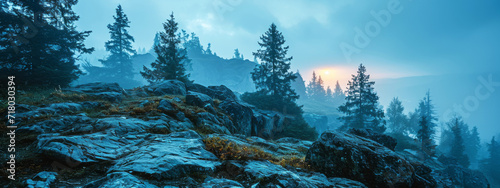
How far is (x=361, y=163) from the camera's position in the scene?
6602 millimetres

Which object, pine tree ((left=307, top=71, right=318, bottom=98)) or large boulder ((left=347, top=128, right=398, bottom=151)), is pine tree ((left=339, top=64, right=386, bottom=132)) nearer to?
large boulder ((left=347, top=128, right=398, bottom=151))

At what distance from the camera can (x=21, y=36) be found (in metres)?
15.7

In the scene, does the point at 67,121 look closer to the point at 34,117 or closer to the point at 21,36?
the point at 34,117

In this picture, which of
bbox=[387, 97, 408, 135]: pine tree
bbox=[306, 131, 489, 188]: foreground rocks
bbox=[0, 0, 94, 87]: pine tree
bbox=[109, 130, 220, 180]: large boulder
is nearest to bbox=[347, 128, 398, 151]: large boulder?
bbox=[306, 131, 489, 188]: foreground rocks

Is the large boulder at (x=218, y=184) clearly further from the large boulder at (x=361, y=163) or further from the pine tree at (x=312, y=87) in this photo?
the pine tree at (x=312, y=87)

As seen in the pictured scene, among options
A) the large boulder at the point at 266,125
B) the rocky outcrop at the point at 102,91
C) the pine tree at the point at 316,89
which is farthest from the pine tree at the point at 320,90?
the rocky outcrop at the point at 102,91

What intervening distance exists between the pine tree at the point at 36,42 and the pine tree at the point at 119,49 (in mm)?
26074

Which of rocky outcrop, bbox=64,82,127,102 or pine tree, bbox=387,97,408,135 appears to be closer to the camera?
rocky outcrop, bbox=64,82,127,102

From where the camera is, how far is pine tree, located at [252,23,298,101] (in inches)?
1141

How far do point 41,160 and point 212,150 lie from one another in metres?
4.45

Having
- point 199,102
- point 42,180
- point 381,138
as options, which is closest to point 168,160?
point 42,180

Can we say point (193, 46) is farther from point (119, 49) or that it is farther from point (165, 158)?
point (165, 158)

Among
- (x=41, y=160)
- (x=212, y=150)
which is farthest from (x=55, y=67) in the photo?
(x=212, y=150)

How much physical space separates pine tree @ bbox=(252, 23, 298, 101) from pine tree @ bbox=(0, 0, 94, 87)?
76.8ft
